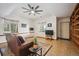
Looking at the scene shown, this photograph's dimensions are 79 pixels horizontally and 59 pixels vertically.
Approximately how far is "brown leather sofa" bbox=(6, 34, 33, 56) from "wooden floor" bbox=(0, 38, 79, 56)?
321mm

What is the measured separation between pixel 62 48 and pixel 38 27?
0.59m

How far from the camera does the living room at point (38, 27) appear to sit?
1709 mm

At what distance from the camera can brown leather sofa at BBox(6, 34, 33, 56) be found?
1.72m

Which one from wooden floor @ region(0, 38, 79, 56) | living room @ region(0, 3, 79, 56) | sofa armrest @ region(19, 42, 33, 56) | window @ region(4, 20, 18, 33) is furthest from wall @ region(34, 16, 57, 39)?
window @ region(4, 20, 18, 33)

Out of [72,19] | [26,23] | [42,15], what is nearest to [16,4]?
[26,23]

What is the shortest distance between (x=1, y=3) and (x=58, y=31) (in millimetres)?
1154

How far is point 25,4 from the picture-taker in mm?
1716

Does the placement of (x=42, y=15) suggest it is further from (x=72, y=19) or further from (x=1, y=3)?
(x=1, y=3)

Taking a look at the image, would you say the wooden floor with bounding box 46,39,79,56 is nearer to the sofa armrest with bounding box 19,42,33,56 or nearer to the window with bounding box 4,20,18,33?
the sofa armrest with bounding box 19,42,33,56

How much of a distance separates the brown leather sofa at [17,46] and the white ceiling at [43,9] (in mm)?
392

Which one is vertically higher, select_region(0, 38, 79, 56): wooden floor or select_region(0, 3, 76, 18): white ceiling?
select_region(0, 3, 76, 18): white ceiling

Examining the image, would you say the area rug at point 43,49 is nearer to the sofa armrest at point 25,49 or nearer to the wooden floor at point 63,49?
the wooden floor at point 63,49

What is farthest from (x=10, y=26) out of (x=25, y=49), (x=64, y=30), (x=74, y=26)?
(x=74, y=26)

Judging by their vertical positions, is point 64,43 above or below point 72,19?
below
